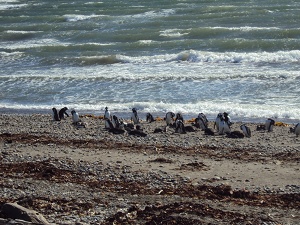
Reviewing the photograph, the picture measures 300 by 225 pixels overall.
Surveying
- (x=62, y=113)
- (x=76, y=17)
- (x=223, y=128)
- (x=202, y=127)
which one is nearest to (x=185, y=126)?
(x=202, y=127)

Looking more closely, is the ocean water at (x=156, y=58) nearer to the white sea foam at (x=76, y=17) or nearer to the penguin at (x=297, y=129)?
the white sea foam at (x=76, y=17)

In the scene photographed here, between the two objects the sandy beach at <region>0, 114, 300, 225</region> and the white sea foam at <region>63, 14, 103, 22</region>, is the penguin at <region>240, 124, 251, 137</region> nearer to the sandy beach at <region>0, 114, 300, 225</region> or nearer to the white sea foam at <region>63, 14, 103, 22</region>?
the sandy beach at <region>0, 114, 300, 225</region>

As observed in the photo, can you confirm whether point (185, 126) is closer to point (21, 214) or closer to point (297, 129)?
point (297, 129)

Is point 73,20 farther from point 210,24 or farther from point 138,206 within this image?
point 138,206

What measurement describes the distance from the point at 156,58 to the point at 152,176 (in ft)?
61.7

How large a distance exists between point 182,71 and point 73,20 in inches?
721

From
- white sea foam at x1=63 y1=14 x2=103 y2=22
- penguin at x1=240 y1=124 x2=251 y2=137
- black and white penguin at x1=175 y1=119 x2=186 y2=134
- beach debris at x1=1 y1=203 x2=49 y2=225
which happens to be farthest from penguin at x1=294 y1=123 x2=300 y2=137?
white sea foam at x1=63 y1=14 x2=103 y2=22

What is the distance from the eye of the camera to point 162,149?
52.1 ft

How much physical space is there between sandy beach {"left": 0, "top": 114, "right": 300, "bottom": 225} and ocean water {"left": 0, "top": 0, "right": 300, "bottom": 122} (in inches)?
188

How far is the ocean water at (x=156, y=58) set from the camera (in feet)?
76.9

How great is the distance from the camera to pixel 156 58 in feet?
104

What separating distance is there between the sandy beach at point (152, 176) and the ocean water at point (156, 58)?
478cm

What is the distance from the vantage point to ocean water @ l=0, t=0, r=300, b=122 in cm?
2344

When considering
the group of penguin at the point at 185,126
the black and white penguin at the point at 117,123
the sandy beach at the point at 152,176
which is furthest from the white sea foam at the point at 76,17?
the sandy beach at the point at 152,176
